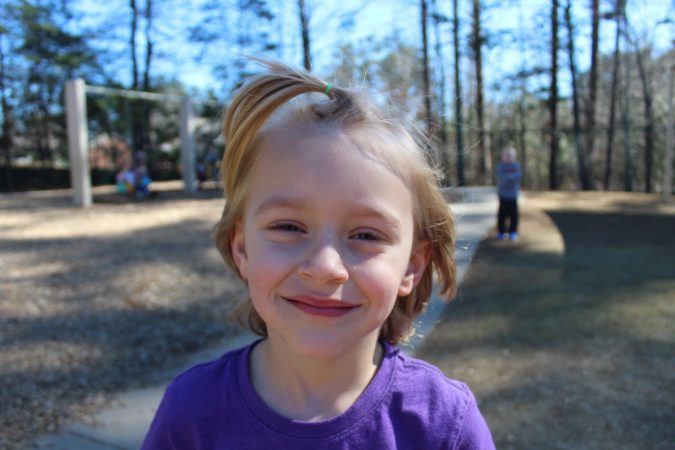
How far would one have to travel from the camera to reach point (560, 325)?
416 cm

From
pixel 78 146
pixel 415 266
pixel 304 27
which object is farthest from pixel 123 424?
pixel 304 27

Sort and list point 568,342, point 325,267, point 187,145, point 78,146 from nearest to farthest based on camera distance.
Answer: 1. point 325,267
2. point 568,342
3. point 78,146
4. point 187,145

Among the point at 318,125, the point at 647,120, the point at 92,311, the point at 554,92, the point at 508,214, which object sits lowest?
the point at 92,311

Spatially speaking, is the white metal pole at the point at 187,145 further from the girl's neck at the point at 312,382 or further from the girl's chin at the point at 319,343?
the girl's chin at the point at 319,343

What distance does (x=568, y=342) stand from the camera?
151 inches

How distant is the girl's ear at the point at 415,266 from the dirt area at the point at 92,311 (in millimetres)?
2001

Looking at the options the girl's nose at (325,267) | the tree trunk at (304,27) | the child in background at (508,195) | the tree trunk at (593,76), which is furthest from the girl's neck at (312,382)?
the tree trunk at (593,76)

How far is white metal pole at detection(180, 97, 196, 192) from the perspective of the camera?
45.7ft

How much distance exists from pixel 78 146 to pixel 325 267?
10913 mm

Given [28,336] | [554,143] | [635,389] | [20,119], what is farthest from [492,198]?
[20,119]

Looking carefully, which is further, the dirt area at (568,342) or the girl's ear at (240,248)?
the dirt area at (568,342)

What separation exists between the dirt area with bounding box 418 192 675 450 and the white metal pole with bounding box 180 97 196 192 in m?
8.70

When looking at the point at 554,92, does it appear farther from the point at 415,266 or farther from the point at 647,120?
the point at 415,266

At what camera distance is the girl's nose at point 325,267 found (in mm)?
1066
